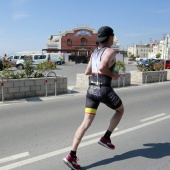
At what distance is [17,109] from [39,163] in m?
3.80

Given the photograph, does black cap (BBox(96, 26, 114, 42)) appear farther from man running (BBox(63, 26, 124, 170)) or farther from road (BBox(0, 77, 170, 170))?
road (BBox(0, 77, 170, 170))

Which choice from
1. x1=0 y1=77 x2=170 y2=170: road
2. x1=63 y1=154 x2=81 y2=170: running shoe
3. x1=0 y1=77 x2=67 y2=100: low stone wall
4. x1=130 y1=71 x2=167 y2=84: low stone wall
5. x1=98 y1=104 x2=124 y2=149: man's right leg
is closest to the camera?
x1=63 y1=154 x2=81 y2=170: running shoe

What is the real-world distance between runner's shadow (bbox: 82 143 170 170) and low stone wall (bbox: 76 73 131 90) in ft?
25.6

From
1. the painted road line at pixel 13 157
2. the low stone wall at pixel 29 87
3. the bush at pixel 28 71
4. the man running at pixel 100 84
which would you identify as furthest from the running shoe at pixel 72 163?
the bush at pixel 28 71

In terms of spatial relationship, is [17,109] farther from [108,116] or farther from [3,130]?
[108,116]

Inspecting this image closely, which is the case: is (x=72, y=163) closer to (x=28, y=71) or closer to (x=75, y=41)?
(x=28, y=71)

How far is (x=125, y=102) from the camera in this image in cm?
848

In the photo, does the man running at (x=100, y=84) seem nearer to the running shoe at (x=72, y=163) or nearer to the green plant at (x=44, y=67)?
the running shoe at (x=72, y=163)

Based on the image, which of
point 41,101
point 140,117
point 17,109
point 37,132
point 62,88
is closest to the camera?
point 37,132

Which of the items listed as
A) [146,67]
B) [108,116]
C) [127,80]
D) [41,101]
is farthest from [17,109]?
[146,67]

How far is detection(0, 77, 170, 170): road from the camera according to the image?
3.53 m

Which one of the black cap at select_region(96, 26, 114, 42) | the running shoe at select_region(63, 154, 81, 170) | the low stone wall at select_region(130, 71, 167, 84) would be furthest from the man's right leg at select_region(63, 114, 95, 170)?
the low stone wall at select_region(130, 71, 167, 84)

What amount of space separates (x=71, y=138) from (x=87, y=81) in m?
7.34

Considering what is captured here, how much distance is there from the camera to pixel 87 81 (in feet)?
38.7
